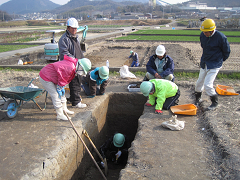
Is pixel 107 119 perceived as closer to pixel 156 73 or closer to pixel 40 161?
pixel 156 73

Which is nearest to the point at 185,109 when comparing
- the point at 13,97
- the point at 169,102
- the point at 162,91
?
the point at 169,102

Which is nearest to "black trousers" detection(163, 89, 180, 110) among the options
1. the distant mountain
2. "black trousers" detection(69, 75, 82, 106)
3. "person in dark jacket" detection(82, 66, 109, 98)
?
"person in dark jacket" detection(82, 66, 109, 98)

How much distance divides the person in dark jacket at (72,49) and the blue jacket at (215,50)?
288 cm

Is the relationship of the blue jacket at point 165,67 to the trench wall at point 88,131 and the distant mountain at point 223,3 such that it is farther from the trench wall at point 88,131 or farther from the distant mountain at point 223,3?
the distant mountain at point 223,3

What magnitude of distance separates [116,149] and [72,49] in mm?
2745

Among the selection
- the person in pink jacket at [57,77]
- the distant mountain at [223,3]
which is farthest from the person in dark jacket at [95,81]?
the distant mountain at [223,3]

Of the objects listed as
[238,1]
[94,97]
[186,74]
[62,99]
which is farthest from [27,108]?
[238,1]

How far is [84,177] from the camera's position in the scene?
4199mm

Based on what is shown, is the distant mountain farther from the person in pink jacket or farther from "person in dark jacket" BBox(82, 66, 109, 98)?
the person in pink jacket

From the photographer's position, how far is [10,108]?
413 cm

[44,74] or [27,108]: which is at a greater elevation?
[44,74]

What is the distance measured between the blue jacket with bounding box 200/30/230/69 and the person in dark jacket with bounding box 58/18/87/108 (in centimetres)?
288

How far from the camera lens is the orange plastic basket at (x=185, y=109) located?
4.43 metres

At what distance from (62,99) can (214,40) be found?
3428 millimetres
